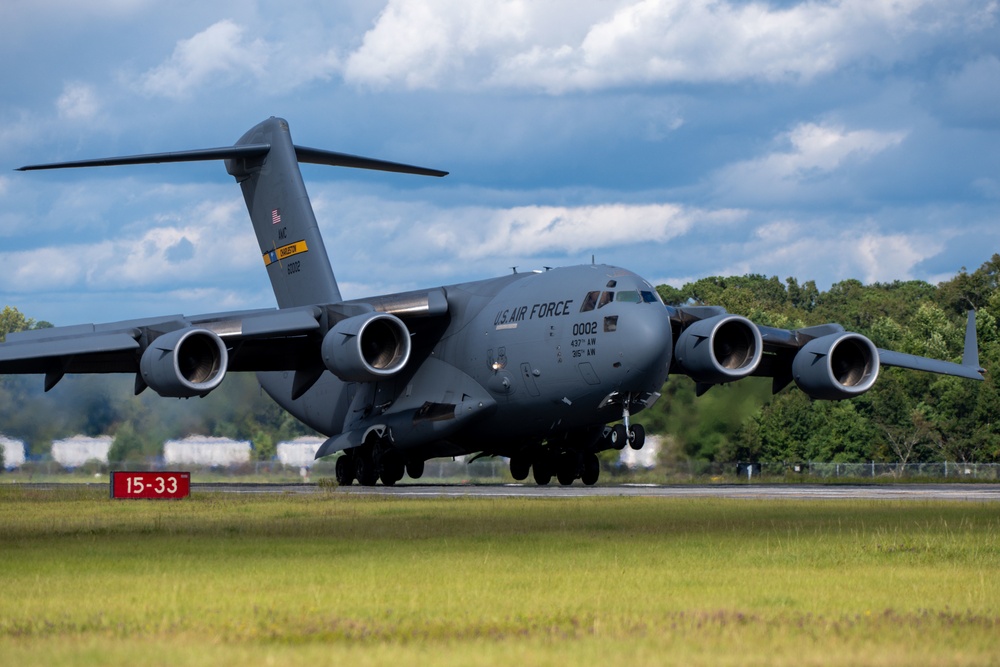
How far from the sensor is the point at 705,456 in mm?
35688

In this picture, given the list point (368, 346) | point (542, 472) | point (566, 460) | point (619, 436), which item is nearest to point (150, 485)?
point (368, 346)

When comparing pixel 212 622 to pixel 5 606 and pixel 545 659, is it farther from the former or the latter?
pixel 545 659

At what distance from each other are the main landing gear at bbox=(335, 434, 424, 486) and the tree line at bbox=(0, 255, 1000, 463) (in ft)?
17.3

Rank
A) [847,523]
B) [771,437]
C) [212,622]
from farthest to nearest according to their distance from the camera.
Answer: [771,437], [847,523], [212,622]

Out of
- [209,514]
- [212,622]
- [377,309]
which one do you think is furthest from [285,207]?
[212,622]

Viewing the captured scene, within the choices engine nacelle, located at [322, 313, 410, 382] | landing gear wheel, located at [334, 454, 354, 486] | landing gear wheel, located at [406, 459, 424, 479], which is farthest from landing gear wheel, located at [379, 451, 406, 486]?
engine nacelle, located at [322, 313, 410, 382]

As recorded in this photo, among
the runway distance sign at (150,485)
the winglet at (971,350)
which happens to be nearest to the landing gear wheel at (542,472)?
the runway distance sign at (150,485)

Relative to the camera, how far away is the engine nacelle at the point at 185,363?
26375 mm

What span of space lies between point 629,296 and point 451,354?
5311 millimetres

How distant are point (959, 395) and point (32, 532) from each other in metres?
42.3

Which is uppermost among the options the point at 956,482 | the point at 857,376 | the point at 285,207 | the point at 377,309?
the point at 285,207

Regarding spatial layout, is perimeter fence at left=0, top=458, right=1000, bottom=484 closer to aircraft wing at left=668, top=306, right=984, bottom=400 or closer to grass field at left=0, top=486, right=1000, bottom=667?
aircraft wing at left=668, top=306, right=984, bottom=400

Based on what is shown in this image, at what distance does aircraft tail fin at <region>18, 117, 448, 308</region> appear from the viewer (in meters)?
34.8

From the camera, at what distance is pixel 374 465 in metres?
32.3
